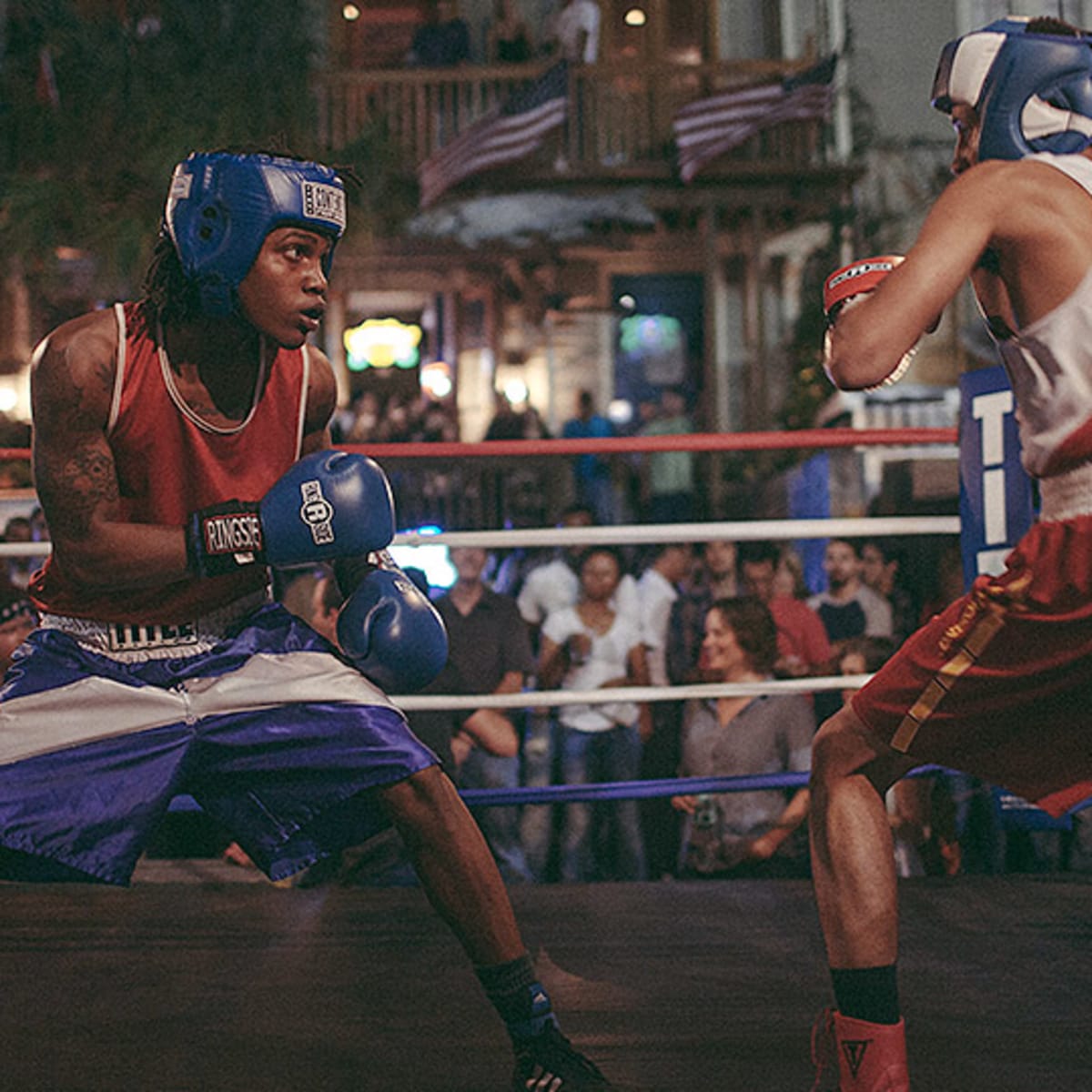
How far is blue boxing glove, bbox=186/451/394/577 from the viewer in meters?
1.67

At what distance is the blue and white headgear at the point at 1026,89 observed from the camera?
4.80 feet

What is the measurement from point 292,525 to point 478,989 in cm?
95

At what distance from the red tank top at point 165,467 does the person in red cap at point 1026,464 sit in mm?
827

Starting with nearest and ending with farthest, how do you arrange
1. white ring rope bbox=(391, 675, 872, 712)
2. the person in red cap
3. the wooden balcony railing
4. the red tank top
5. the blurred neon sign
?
the person in red cap
the red tank top
white ring rope bbox=(391, 675, 872, 712)
the wooden balcony railing
the blurred neon sign

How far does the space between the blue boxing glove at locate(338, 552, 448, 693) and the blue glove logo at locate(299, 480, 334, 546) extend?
0.54 ft

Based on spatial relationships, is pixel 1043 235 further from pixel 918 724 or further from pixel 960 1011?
pixel 960 1011

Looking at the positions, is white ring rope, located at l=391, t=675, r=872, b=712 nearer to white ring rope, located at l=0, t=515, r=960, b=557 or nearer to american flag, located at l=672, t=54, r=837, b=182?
white ring rope, located at l=0, t=515, r=960, b=557

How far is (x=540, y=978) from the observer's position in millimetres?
2248

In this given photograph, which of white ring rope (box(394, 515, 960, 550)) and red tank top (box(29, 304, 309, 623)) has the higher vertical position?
red tank top (box(29, 304, 309, 623))

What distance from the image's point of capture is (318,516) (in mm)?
1685

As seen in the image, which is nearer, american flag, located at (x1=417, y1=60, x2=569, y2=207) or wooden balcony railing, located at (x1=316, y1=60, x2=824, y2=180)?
american flag, located at (x1=417, y1=60, x2=569, y2=207)

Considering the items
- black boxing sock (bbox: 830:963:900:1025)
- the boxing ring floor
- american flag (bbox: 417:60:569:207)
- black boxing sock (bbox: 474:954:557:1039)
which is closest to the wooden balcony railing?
american flag (bbox: 417:60:569:207)

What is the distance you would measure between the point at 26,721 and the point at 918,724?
1120 millimetres

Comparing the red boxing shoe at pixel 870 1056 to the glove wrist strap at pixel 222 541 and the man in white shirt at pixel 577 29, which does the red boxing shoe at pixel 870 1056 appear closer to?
the glove wrist strap at pixel 222 541
